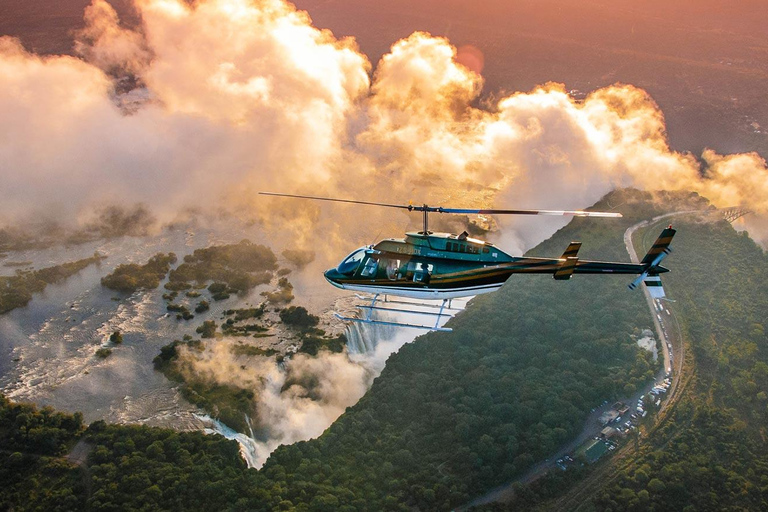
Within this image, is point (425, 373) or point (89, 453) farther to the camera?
point (425, 373)

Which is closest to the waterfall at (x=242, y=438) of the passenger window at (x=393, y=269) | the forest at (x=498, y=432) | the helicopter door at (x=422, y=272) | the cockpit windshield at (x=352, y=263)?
the forest at (x=498, y=432)

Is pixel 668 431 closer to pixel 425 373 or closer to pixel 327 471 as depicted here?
pixel 425 373

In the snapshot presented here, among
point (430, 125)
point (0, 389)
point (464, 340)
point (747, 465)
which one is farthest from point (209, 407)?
point (430, 125)

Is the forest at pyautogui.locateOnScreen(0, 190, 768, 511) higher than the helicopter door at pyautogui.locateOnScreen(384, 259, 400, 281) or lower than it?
lower

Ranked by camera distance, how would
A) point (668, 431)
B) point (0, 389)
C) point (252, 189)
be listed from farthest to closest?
point (252, 189) < point (0, 389) < point (668, 431)

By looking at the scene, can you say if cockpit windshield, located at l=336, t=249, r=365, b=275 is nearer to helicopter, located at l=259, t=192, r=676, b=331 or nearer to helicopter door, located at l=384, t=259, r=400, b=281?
helicopter, located at l=259, t=192, r=676, b=331

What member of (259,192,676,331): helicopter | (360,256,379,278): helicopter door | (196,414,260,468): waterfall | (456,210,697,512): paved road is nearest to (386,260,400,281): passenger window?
(259,192,676,331): helicopter

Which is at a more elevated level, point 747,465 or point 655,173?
point 655,173
